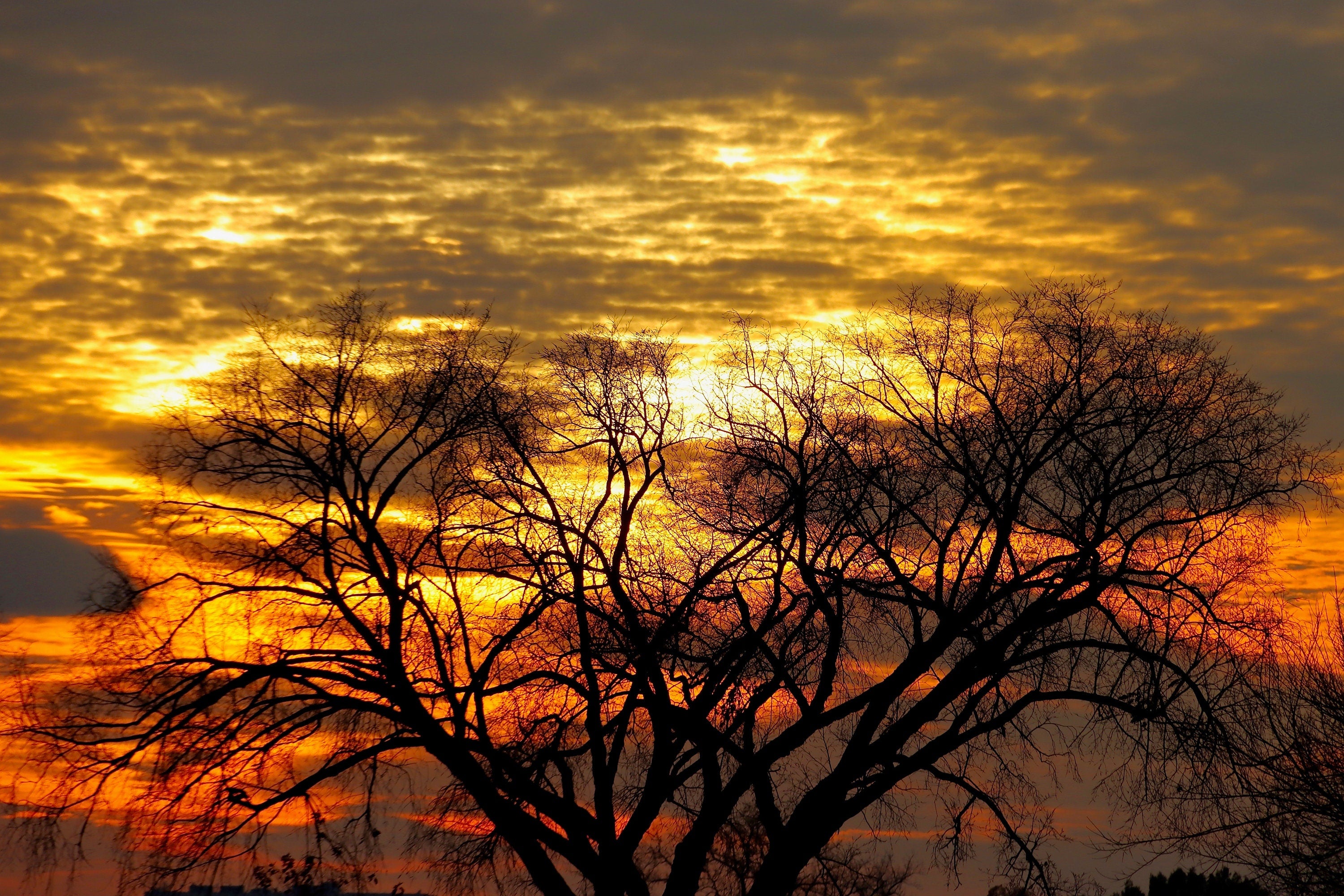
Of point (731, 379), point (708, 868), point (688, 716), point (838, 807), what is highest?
point (731, 379)

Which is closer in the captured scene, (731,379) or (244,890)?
(244,890)

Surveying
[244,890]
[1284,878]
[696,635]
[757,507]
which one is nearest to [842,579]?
[757,507]

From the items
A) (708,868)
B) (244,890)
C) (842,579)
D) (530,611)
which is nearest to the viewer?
(244,890)

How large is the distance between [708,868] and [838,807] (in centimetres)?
1460

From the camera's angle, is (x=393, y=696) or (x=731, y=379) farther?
(x=731, y=379)

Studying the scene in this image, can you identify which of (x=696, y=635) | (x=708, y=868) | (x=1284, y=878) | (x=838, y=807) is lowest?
(x=708, y=868)

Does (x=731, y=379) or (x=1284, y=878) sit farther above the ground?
(x=731, y=379)

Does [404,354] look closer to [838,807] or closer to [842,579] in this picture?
[842,579]

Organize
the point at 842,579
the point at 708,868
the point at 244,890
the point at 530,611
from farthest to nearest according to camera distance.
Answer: the point at 708,868, the point at 530,611, the point at 842,579, the point at 244,890

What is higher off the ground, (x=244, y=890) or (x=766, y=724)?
(x=766, y=724)

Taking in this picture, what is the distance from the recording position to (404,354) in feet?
64.2

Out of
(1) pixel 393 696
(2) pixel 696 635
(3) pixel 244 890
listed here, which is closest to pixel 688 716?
(2) pixel 696 635

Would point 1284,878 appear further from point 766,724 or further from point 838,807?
point 766,724

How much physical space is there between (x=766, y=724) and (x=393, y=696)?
272 inches
